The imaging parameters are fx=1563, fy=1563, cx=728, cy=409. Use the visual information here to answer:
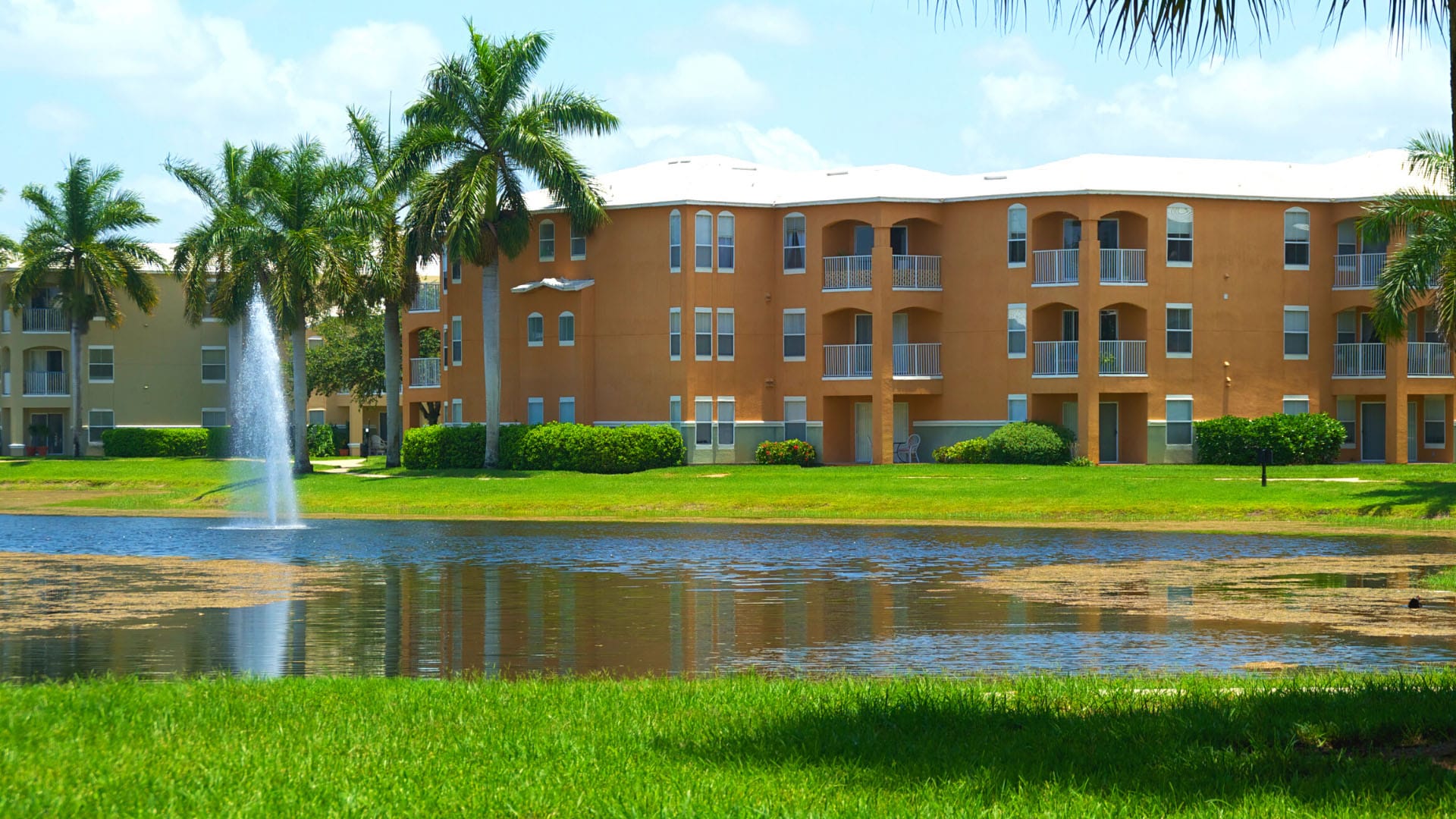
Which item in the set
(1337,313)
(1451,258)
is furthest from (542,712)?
(1337,313)

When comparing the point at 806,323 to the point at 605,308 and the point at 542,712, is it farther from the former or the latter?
the point at 542,712

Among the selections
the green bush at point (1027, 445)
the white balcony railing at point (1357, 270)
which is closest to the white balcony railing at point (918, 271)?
the green bush at point (1027, 445)

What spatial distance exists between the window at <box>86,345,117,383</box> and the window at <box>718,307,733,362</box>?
122 ft

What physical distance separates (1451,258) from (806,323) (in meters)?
25.5

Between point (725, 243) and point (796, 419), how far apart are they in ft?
22.1

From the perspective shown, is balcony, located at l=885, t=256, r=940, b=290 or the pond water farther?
balcony, located at l=885, t=256, r=940, b=290

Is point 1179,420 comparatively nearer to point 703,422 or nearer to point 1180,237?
point 1180,237

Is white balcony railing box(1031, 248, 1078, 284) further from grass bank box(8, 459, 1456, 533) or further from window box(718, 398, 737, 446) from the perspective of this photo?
window box(718, 398, 737, 446)

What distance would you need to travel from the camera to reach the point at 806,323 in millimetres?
55531

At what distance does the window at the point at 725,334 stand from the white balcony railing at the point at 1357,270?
21121 millimetres

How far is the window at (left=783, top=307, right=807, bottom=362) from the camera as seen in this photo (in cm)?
5569

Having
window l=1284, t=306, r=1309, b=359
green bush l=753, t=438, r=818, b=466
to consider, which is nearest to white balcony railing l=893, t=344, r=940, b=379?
green bush l=753, t=438, r=818, b=466

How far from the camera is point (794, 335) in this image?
55844 mm

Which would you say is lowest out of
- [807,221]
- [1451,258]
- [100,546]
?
[100,546]
